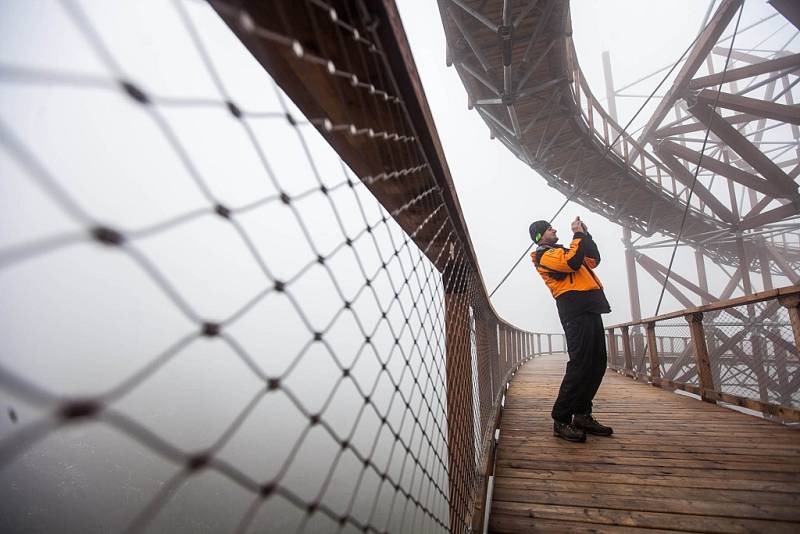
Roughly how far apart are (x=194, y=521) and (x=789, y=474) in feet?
74.6

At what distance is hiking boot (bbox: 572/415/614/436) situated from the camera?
2393 mm

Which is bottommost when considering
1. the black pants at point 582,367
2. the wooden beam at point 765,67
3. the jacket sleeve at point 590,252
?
the black pants at point 582,367

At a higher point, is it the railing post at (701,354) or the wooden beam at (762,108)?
the wooden beam at (762,108)

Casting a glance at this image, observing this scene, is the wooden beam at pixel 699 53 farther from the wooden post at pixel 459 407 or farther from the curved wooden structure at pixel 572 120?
the wooden post at pixel 459 407

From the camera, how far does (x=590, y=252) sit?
8.07 ft

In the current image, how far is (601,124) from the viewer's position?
6.69 meters

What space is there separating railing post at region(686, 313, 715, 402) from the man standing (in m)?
1.68

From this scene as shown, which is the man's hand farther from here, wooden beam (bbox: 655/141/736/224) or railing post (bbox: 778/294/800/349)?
wooden beam (bbox: 655/141/736/224)

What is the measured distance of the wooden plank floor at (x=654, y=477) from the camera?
1480mm

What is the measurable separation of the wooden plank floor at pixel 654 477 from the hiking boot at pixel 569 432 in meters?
0.04

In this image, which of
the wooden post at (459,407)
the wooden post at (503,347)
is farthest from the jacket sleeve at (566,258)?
the wooden post at (503,347)

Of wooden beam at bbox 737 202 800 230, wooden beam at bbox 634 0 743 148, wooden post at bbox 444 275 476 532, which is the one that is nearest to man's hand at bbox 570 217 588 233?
wooden post at bbox 444 275 476 532

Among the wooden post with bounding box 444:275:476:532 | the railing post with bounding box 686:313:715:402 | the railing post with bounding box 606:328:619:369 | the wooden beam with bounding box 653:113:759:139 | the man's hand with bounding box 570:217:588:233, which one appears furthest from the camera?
the railing post with bounding box 606:328:619:369

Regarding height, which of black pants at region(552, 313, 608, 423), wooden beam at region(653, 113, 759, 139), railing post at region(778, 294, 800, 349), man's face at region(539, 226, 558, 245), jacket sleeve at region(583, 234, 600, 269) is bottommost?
black pants at region(552, 313, 608, 423)
